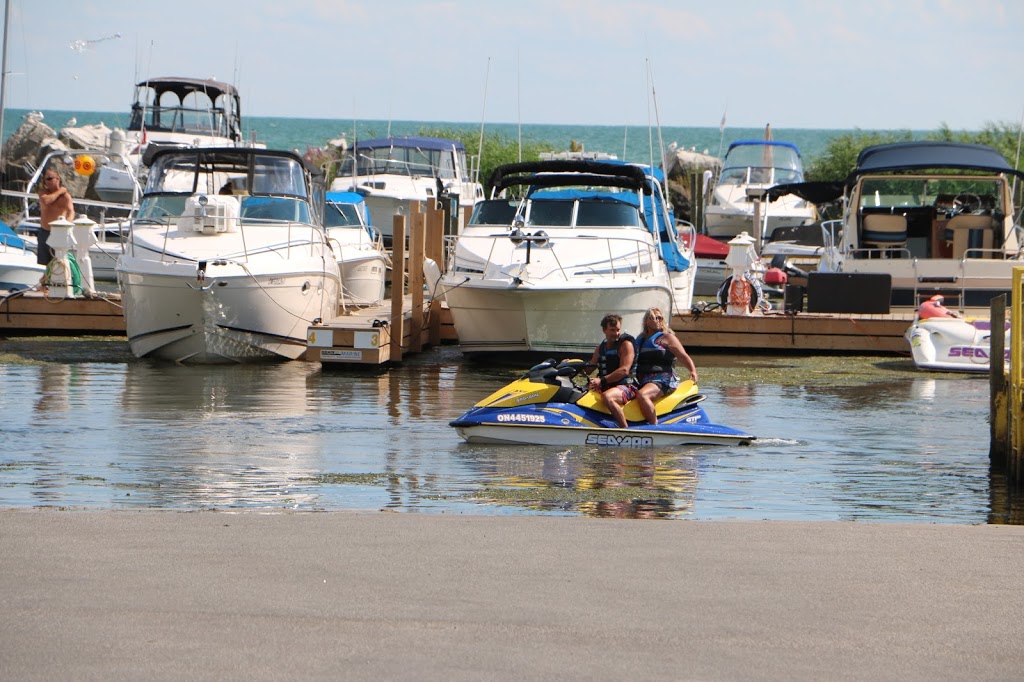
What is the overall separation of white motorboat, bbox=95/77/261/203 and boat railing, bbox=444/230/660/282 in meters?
15.4

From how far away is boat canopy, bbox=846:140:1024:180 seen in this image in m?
20.5

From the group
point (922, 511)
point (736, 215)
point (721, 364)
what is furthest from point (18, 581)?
point (736, 215)

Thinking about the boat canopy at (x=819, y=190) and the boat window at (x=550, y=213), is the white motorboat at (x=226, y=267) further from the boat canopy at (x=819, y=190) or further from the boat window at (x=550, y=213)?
the boat canopy at (x=819, y=190)

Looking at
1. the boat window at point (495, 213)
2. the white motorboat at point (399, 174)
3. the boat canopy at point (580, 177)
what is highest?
the white motorboat at point (399, 174)

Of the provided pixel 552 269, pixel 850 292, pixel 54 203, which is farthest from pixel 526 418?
pixel 54 203

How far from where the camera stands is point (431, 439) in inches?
483

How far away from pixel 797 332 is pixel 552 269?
14.3 feet

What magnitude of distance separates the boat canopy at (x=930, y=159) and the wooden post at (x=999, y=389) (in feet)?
33.9

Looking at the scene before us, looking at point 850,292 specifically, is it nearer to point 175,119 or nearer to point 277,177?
point 277,177

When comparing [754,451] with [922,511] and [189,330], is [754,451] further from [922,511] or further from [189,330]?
[189,330]

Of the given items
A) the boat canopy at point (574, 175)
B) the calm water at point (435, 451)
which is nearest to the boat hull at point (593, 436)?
the calm water at point (435, 451)

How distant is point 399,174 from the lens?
99.4ft

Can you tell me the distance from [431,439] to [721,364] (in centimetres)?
729

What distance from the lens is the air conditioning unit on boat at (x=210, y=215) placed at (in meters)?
17.8
